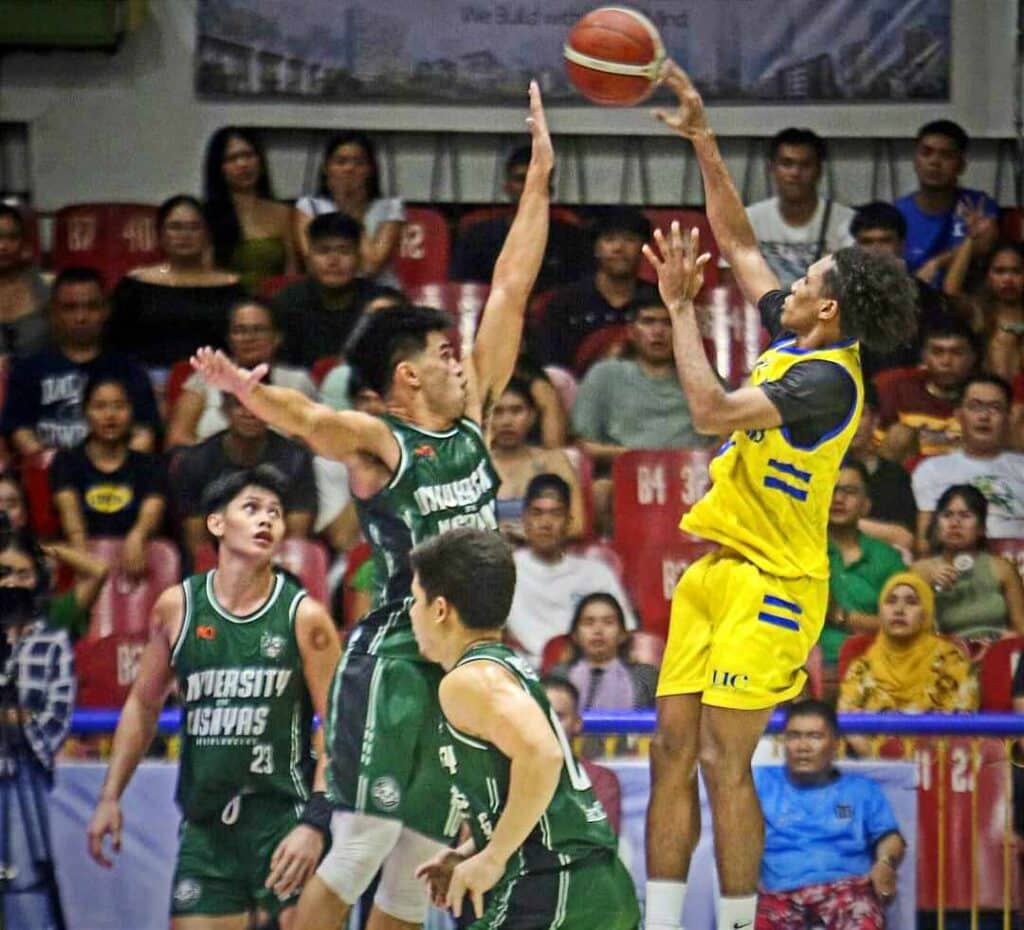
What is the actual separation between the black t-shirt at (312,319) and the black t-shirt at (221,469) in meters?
0.65

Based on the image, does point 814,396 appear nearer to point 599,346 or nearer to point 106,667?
point 599,346

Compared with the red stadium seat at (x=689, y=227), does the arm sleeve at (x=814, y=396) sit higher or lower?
lower

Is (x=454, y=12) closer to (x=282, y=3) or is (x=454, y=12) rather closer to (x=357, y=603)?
(x=282, y=3)

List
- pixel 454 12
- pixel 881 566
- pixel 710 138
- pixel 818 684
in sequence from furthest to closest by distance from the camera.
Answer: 1. pixel 454 12
2. pixel 881 566
3. pixel 818 684
4. pixel 710 138

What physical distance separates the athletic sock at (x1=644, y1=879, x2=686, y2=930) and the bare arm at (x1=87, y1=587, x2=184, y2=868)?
1.69 m

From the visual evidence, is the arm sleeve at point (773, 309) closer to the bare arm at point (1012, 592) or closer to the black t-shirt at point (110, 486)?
the bare arm at point (1012, 592)

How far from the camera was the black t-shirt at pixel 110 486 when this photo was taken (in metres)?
7.59

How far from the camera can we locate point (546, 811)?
4328 millimetres

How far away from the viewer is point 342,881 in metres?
5.47

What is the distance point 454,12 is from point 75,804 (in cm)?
484

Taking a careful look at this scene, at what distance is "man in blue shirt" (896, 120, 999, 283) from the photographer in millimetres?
8859

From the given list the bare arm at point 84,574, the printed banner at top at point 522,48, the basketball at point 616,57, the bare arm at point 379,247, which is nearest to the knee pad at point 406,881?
the basketball at point 616,57

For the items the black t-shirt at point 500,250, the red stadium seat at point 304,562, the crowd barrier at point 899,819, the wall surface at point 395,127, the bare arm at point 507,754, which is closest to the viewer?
the bare arm at point 507,754

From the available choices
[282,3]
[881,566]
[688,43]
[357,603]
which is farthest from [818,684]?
[282,3]
